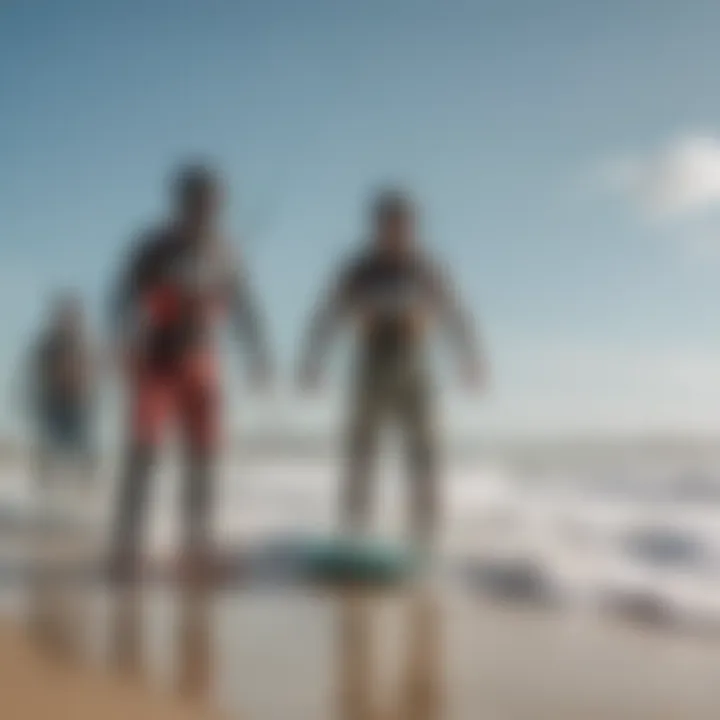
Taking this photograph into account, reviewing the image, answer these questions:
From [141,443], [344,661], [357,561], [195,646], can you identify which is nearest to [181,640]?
[195,646]

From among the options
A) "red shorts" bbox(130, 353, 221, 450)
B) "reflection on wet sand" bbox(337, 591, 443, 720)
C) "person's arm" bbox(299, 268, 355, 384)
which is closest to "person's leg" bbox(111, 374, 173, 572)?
"red shorts" bbox(130, 353, 221, 450)

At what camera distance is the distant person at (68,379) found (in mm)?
2543

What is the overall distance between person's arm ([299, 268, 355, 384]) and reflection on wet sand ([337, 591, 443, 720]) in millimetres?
539

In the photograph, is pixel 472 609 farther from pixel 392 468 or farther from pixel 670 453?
pixel 670 453

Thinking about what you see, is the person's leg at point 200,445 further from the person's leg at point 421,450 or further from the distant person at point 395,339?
the person's leg at point 421,450

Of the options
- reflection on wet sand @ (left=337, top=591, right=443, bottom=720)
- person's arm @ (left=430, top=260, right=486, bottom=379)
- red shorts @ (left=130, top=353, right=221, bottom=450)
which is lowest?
reflection on wet sand @ (left=337, top=591, right=443, bottom=720)

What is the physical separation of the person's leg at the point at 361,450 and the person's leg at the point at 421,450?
0.23ft

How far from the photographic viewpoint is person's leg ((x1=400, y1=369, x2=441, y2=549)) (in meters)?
2.49

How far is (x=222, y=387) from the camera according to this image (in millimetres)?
2529

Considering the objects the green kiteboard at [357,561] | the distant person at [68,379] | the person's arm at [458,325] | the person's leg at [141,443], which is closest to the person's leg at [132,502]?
the person's leg at [141,443]

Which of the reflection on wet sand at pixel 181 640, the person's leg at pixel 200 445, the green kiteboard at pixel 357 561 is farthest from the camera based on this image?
the person's leg at pixel 200 445

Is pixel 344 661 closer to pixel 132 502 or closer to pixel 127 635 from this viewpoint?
pixel 127 635

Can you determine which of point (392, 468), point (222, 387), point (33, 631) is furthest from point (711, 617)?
point (33, 631)

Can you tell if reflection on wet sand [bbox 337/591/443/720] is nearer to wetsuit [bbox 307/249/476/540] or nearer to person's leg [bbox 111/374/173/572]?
wetsuit [bbox 307/249/476/540]
